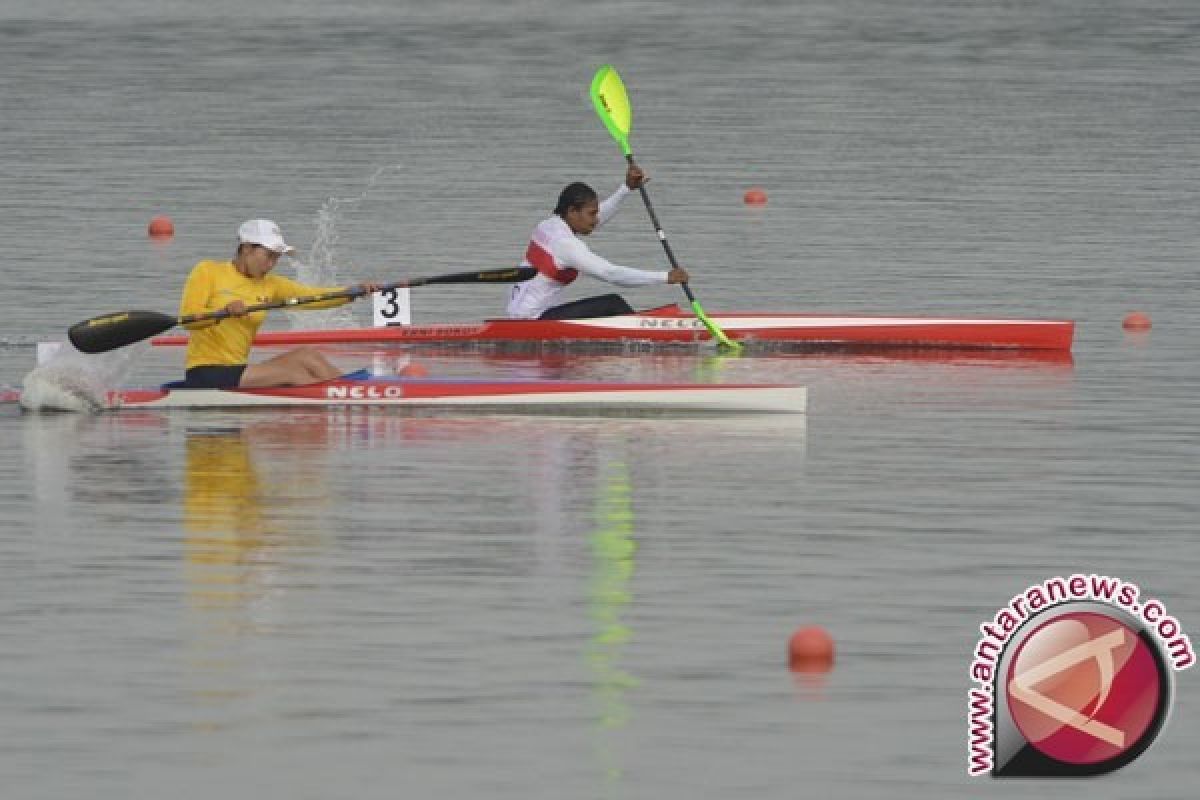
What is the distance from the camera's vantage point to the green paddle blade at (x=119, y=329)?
2330 centimetres

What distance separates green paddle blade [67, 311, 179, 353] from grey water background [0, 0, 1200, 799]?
50 centimetres

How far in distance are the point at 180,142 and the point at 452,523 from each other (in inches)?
1090

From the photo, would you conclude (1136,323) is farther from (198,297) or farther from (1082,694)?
(1082,694)

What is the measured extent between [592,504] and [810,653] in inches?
172

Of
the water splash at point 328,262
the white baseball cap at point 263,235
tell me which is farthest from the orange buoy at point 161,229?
the white baseball cap at point 263,235

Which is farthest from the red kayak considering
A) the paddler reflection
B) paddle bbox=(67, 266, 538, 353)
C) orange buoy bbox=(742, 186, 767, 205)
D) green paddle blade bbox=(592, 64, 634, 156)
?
orange buoy bbox=(742, 186, 767, 205)

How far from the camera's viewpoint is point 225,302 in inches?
902

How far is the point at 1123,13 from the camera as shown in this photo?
7669cm

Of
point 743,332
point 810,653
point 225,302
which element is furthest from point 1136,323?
point 810,653

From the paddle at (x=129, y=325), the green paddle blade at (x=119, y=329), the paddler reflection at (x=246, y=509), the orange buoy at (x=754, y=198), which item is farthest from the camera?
the orange buoy at (x=754, y=198)

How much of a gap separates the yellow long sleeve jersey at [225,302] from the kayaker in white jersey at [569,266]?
14.7 feet

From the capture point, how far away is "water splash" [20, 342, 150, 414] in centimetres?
2356

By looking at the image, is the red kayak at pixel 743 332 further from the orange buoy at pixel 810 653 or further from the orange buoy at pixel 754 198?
the orange buoy at pixel 754 198

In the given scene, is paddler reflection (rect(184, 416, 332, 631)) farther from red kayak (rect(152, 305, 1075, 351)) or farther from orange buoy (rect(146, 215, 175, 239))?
orange buoy (rect(146, 215, 175, 239))
